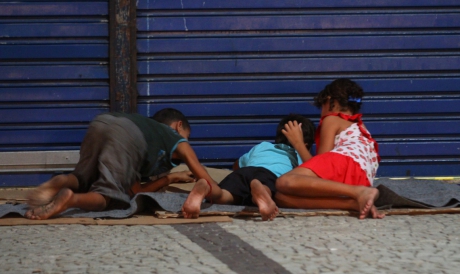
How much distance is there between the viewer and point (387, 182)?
19.8ft

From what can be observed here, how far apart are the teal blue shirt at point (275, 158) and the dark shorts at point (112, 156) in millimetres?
1014

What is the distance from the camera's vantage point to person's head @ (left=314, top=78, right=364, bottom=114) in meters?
5.61

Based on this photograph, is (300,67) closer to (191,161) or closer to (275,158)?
(275,158)

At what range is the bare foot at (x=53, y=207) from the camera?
4.37 metres

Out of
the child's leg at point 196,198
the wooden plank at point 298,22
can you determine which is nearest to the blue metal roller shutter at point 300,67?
the wooden plank at point 298,22

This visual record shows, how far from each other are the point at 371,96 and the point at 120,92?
233cm

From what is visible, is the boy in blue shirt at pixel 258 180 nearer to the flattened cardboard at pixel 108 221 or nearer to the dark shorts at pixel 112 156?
the flattened cardboard at pixel 108 221

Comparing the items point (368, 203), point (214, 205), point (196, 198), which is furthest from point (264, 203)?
point (368, 203)

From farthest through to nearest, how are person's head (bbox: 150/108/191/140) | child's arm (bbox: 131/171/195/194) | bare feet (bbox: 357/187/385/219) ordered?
person's head (bbox: 150/108/191/140)
child's arm (bbox: 131/171/195/194)
bare feet (bbox: 357/187/385/219)

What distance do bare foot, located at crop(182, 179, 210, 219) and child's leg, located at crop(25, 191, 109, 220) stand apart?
0.61 meters

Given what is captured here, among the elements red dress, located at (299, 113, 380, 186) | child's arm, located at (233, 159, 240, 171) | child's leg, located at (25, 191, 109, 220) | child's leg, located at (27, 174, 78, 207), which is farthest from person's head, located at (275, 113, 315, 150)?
child's leg, located at (27, 174, 78, 207)

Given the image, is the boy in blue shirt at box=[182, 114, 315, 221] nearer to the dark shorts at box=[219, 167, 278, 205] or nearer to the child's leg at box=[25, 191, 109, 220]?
the dark shorts at box=[219, 167, 278, 205]

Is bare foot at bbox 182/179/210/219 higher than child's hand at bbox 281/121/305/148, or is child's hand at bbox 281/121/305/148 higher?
child's hand at bbox 281/121/305/148

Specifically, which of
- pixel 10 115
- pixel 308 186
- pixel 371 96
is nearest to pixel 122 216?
pixel 308 186
